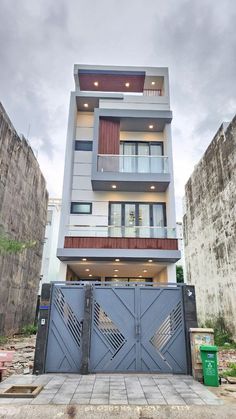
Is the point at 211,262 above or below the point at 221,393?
above

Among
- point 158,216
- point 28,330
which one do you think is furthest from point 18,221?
point 158,216

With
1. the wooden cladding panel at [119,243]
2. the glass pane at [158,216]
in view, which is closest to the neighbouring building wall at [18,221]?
the wooden cladding panel at [119,243]

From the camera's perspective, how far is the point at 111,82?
53.6 ft

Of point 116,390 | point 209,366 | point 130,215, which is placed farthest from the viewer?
point 130,215

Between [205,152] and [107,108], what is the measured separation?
6960 mm

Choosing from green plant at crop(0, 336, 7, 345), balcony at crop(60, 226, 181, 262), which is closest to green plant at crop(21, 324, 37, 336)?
green plant at crop(0, 336, 7, 345)

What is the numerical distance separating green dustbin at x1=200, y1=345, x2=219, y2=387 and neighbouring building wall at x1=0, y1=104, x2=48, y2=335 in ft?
35.4

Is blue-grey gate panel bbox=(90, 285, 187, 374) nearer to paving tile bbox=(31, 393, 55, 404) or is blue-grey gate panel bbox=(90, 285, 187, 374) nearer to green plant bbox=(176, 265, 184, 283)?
paving tile bbox=(31, 393, 55, 404)

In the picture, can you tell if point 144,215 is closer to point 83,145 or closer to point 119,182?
point 119,182

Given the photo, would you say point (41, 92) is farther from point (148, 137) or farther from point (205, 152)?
point (205, 152)

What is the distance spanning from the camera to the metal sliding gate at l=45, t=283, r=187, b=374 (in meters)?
6.77

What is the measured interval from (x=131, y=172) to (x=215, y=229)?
234 inches

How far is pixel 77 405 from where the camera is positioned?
4496 millimetres

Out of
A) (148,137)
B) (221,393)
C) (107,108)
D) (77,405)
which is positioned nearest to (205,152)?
(148,137)
